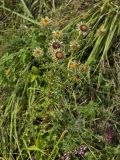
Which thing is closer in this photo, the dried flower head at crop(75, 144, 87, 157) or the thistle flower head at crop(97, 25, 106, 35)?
the dried flower head at crop(75, 144, 87, 157)

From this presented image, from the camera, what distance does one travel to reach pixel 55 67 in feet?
8.58

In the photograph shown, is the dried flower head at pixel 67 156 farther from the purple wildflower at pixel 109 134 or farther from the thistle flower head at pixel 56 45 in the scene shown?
the thistle flower head at pixel 56 45

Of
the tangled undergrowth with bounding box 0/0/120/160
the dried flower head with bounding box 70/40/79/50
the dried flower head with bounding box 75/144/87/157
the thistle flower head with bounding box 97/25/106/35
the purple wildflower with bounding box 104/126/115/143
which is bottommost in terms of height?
the dried flower head with bounding box 75/144/87/157

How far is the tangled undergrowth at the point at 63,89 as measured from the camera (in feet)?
8.41

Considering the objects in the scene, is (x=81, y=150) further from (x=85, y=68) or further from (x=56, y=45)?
(x=56, y=45)

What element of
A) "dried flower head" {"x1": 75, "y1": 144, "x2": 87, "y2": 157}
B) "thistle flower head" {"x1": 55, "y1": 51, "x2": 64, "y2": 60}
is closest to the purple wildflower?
"dried flower head" {"x1": 75, "y1": 144, "x2": 87, "y2": 157}

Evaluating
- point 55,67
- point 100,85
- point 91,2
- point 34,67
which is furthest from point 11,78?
point 91,2

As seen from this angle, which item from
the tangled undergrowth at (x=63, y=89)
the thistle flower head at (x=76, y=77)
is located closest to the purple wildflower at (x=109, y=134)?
the tangled undergrowth at (x=63, y=89)

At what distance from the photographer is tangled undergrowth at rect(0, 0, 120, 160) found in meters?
2.56

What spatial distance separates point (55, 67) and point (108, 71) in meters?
0.36

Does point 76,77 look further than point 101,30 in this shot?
No

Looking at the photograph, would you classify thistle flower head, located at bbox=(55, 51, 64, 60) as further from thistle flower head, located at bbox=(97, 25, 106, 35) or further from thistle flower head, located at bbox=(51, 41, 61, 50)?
thistle flower head, located at bbox=(97, 25, 106, 35)

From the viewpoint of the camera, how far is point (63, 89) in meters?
2.66

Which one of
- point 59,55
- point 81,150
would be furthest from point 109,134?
point 59,55
